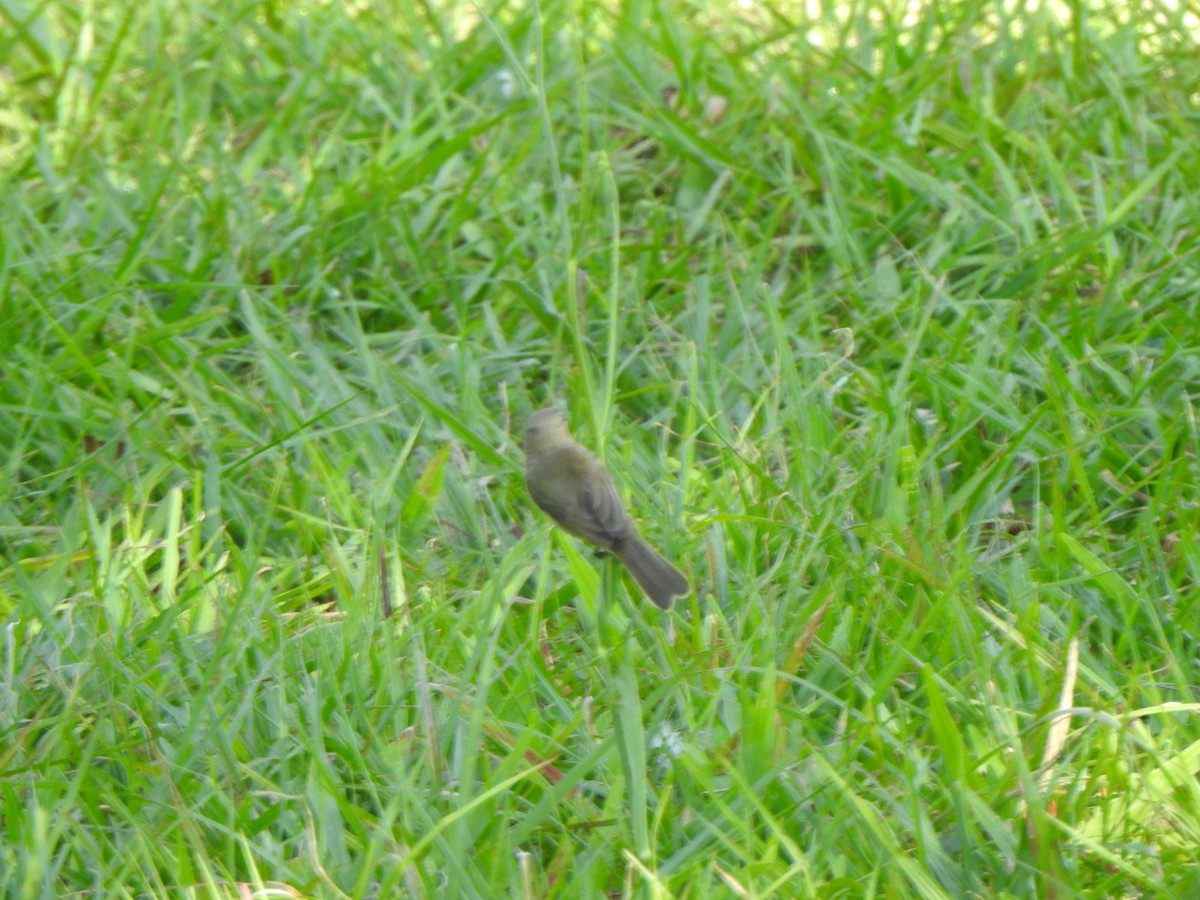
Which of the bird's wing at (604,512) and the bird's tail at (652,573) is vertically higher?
the bird's wing at (604,512)

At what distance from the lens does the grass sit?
2.49 metres

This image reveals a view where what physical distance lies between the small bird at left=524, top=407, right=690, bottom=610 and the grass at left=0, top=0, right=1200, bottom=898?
0.25 ft

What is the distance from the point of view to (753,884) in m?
2.32

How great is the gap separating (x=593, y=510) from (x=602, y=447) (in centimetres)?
58

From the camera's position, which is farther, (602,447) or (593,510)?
(602,447)

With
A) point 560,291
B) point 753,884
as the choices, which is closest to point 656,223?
point 560,291

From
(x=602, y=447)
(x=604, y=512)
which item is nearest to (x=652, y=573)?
(x=604, y=512)

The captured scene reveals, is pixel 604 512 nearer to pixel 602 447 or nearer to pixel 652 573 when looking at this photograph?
pixel 652 573

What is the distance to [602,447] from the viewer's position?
10.1 ft

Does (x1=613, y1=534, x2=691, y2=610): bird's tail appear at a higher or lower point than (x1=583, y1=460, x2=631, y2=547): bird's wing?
lower

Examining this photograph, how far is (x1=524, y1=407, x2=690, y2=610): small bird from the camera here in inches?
95.3

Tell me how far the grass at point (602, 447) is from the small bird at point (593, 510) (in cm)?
8

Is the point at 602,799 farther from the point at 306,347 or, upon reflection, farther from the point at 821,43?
the point at 821,43

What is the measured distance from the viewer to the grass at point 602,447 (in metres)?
2.49
